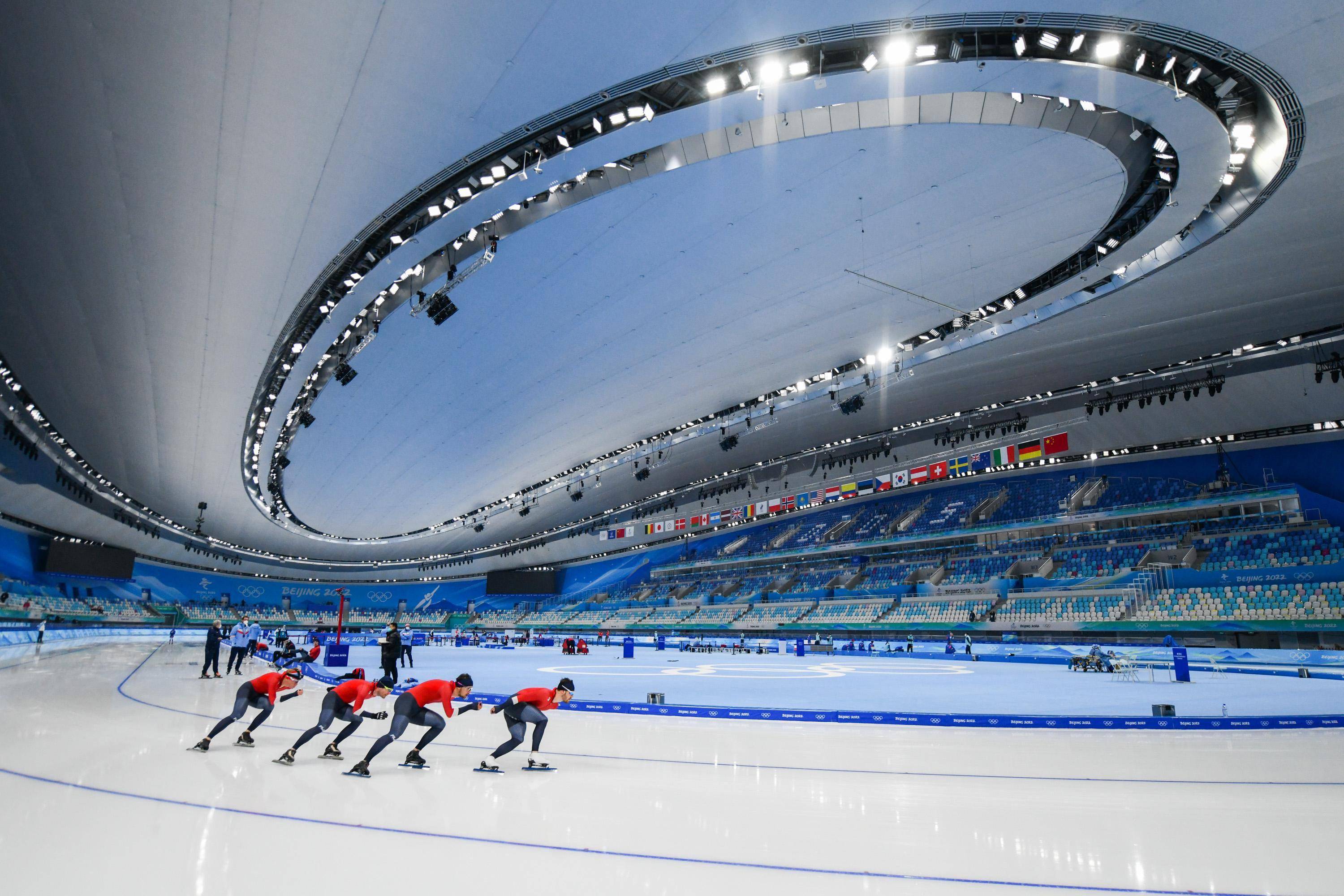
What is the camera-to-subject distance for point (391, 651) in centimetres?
1617

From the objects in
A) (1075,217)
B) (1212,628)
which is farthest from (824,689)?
(1212,628)

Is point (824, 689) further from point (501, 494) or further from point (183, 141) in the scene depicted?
point (501, 494)

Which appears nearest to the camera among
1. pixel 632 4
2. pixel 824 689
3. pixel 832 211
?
pixel 632 4

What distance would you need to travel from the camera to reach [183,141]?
10.5 meters

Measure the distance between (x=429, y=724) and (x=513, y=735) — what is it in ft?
2.88

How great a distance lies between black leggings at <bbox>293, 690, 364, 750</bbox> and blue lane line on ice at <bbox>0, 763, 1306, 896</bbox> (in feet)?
5.49

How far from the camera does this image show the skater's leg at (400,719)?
693cm

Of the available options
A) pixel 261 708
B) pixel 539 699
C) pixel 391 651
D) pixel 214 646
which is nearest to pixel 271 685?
pixel 261 708

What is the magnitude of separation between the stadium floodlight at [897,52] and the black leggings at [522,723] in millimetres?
9750

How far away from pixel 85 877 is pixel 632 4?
967 centimetres

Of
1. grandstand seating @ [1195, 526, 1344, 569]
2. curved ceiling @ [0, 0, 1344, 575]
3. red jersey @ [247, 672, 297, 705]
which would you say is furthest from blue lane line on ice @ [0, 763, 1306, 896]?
grandstand seating @ [1195, 526, 1344, 569]

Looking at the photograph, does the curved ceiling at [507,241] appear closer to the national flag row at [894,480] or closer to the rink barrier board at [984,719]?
the national flag row at [894,480]

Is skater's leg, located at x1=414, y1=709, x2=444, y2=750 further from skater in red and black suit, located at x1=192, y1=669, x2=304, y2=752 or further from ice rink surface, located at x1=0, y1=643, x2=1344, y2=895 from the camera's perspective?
skater in red and black suit, located at x1=192, y1=669, x2=304, y2=752

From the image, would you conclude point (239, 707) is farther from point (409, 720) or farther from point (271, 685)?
point (409, 720)
